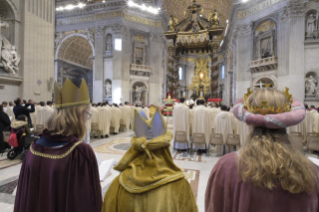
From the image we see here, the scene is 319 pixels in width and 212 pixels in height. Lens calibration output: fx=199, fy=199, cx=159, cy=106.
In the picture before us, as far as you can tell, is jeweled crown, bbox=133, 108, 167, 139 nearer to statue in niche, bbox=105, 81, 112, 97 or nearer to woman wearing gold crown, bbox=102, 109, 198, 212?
woman wearing gold crown, bbox=102, 109, 198, 212

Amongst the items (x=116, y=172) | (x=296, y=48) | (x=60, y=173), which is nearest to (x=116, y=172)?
A: (x=116, y=172)

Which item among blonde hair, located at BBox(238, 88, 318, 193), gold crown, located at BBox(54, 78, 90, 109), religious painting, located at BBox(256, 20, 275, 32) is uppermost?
religious painting, located at BBox(256, 20, 275, 32)

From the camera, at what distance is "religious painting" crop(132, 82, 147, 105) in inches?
835

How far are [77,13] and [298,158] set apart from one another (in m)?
24.1

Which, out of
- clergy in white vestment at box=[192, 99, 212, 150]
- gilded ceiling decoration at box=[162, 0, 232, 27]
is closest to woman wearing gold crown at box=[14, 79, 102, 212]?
clergy in white vestment at box=[192, 99, 212, 150]

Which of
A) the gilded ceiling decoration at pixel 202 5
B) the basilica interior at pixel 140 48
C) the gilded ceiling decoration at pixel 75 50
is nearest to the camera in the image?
the basilica interior at pixel 140 48

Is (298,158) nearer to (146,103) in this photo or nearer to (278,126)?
(278,126)

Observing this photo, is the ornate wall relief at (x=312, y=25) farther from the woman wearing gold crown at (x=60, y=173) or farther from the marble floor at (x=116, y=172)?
the woman wearing gold crown at (x=60, y=173)

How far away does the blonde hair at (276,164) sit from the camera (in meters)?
0.96

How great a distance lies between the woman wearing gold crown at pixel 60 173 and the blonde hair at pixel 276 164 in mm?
1084

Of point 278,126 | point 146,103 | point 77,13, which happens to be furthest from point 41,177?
point 77,13

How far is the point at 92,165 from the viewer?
1.51 meters

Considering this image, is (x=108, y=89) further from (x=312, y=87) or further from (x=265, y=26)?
(x=312, y=87)

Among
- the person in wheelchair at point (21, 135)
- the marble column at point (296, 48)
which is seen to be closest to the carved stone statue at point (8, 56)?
the person in wheelchair at point (21, 135)
